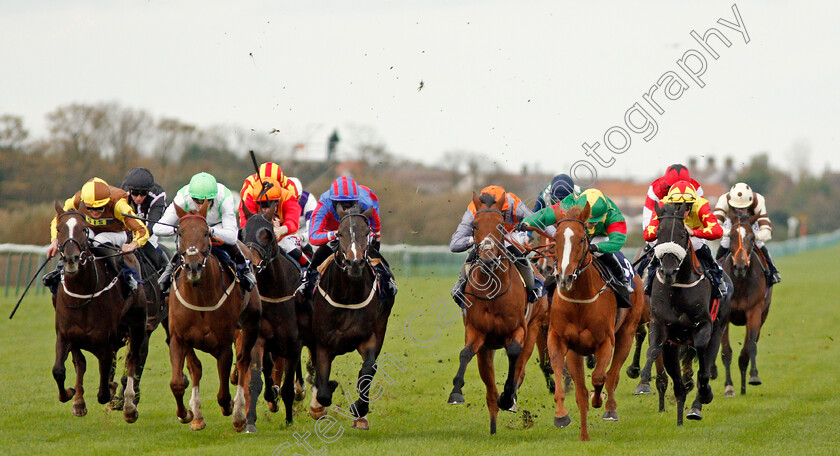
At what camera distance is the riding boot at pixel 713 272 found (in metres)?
9.09

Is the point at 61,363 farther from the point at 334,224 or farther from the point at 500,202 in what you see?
the point at 500,202

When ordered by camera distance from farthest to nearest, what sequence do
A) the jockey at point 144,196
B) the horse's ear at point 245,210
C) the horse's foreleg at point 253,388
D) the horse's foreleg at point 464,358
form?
1. the jockey at point 144,196
2. the horse's ear at point 245,210
3. the horse's foreleg at point 253,388
4. the horse's foreleg at point 464,358

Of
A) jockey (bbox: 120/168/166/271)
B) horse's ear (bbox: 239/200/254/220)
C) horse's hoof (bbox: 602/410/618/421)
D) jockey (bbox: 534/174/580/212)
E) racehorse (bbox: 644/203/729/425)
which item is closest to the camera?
racehorse (bbox: 644/203/729/425)

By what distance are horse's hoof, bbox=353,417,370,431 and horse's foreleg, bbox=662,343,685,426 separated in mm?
2721

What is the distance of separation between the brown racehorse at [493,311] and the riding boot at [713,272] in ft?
5.98

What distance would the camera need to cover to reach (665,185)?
9.55 meters

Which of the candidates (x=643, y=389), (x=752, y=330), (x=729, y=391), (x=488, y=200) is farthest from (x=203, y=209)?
(x=752, y=330)

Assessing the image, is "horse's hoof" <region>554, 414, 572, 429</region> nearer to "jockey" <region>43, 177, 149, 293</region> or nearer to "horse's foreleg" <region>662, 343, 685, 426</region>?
"horse's foreleg" <region>662, 343, 685, 426</region>

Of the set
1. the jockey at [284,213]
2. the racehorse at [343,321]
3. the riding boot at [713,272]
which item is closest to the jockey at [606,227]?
the riding boot at [713,272]

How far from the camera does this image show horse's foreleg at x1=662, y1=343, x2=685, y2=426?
8.92 m

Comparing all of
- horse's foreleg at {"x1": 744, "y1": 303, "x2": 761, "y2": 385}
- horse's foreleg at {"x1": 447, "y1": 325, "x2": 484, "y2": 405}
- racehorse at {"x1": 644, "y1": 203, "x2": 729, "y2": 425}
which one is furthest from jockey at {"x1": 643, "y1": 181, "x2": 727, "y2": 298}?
horse's foreleg at {"x1": 744, "y1": 303, "x2": 761, "y2": 385}

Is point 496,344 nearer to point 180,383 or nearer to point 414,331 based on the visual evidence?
point 180,383

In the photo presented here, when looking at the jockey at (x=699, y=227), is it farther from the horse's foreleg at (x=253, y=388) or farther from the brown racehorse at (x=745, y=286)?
the horse's foreleg at (x=253, y=388)

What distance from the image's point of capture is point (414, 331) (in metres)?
17.0
